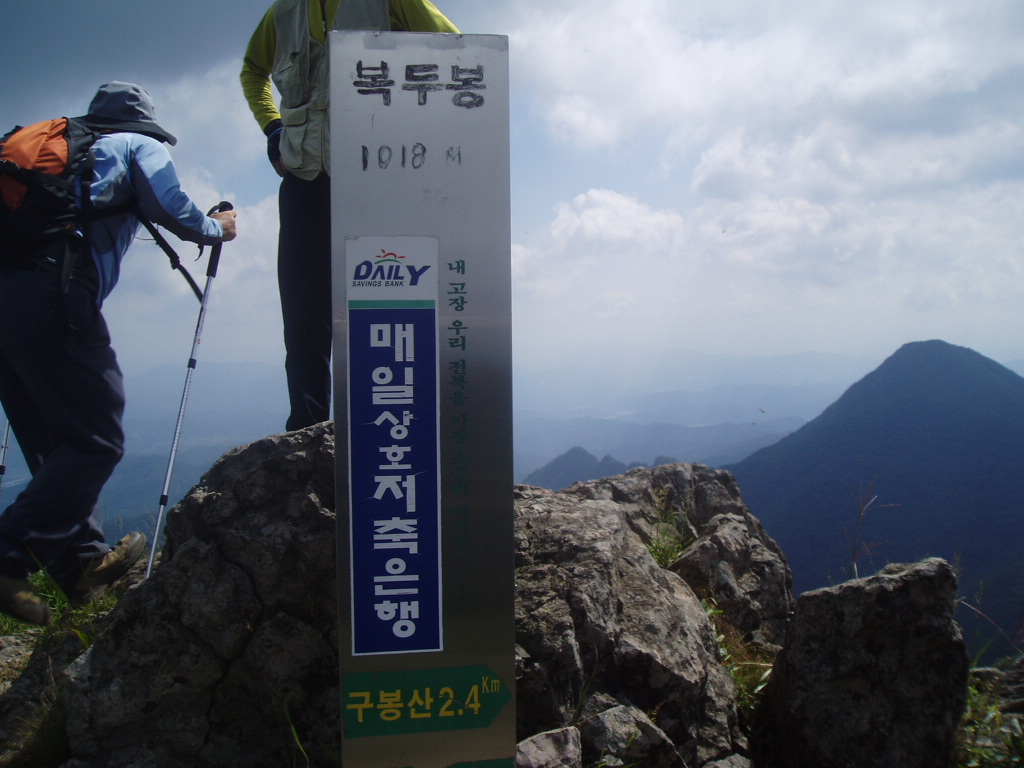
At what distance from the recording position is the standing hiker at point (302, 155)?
3891 mm

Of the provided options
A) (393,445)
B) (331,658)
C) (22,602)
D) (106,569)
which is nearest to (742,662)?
(331,658)

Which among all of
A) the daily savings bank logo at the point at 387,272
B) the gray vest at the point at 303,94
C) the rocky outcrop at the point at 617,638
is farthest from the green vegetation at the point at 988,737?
the gray vest at the point at 303,94

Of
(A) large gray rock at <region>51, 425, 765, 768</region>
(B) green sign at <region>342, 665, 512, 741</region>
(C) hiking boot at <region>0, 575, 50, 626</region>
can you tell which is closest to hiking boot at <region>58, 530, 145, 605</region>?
(C) hiking boot at <region>0, 575, 50, 626</region>

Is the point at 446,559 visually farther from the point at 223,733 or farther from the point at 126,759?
the point at 126,759

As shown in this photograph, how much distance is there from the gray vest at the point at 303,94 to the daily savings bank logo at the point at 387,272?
154 cm

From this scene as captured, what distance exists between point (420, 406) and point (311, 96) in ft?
7.67

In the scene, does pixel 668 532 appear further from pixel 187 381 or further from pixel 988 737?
pixel 187 381

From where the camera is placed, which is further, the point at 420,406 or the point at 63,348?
the point at 63,348

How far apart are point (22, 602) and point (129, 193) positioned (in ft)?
8.74

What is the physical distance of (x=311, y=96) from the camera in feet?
12.8

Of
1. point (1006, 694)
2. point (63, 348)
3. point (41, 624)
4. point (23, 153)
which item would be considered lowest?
point (1006, 694)

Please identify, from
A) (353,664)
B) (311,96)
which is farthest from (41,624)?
(311,96)

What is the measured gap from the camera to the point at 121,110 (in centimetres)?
452

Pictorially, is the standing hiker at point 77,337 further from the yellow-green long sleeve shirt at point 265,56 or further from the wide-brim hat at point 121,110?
the yellow-green long sleeve shirt at point 265,56
